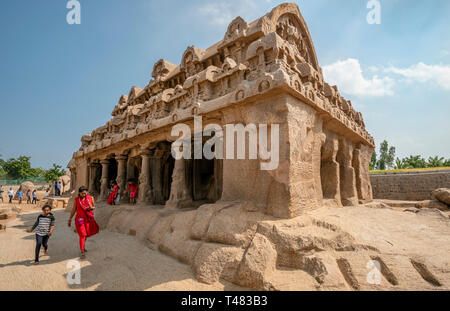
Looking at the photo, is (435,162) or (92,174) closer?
(92,174)

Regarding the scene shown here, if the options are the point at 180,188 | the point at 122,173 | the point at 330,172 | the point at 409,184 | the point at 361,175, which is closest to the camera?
the point at 180,188

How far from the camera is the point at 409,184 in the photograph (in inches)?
554

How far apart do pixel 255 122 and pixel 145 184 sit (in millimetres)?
4628

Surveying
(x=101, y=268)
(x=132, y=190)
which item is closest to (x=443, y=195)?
(x=101, y=268)

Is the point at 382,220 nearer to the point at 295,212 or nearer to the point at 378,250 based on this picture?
the point at 378,250

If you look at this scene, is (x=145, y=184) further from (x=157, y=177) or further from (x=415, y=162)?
(x=415, y=162)

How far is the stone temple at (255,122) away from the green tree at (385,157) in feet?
141

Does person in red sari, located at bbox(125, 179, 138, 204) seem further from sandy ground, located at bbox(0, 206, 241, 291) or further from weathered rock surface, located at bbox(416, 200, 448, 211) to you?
weathered rock surface, located at bbox(416, 200, 448, 211)

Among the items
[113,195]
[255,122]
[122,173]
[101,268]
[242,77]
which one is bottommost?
[101,268]

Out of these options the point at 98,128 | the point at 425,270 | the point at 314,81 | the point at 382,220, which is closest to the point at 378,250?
the point at 425,270

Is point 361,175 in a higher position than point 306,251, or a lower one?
higher

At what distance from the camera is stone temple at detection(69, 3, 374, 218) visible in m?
3.86

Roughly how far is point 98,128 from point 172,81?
4.58m

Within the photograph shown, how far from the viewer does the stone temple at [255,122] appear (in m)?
3.86
